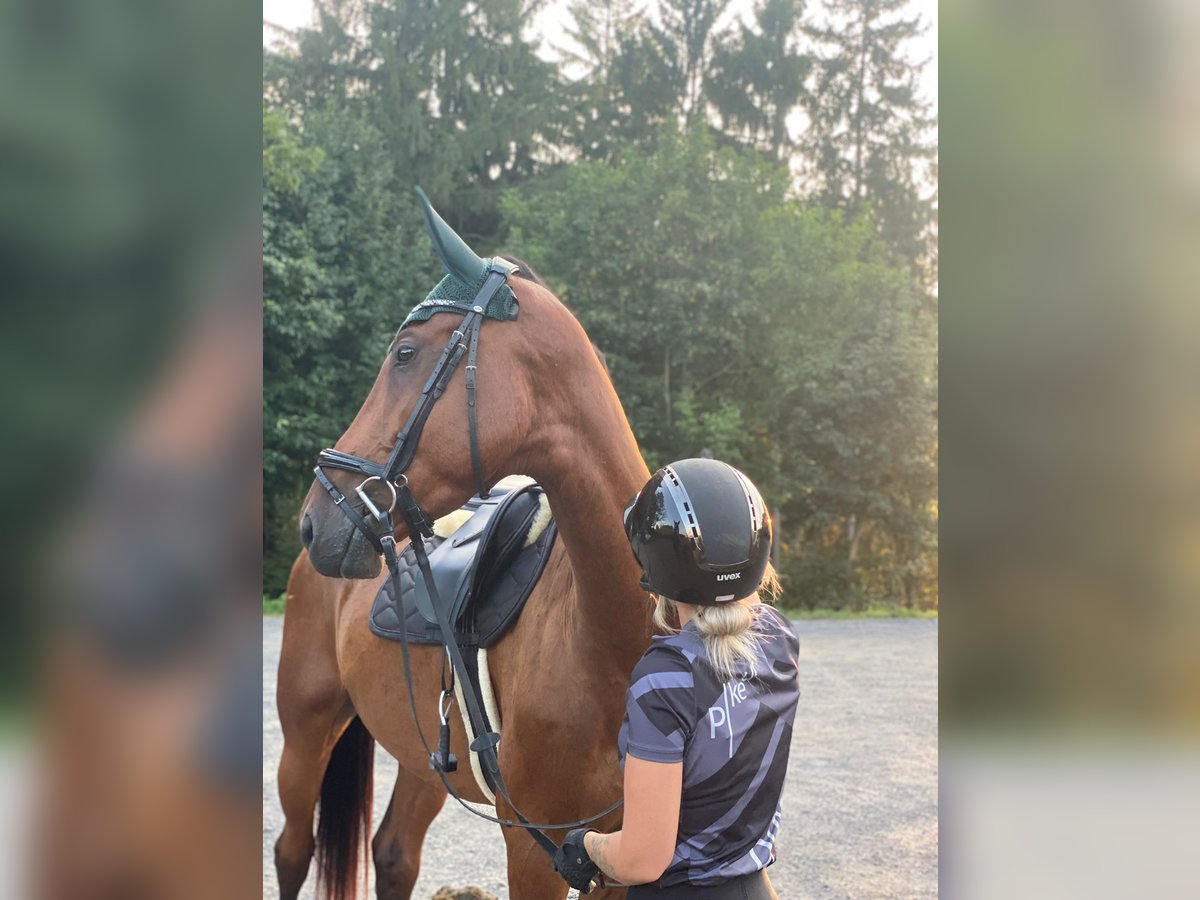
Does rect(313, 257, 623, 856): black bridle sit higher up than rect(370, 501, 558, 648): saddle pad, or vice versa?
rect(313, 257, 623, 856): black bridle

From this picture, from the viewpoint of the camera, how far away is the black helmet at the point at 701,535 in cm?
153

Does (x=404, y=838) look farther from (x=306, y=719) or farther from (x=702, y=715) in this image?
(x=702, y=715)

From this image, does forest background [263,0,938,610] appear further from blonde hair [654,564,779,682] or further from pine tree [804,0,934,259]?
blonde hair [654,564,779,682]

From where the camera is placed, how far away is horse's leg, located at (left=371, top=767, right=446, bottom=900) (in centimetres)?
375

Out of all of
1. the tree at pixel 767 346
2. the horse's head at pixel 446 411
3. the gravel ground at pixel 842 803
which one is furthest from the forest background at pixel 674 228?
the horse's head at pixel 446 411

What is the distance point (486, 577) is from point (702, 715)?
126cm

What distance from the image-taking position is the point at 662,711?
141cm

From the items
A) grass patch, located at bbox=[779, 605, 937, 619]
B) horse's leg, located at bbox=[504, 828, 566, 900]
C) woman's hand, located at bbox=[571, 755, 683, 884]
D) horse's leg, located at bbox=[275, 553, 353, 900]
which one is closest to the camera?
woman's hand, located at bbox=[571, 755, 683, 884]

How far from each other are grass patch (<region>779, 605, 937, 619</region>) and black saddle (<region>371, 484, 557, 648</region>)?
13.1m

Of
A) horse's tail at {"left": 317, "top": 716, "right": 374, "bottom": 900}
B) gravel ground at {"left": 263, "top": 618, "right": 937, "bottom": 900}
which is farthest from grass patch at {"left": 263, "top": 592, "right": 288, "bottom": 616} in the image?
horse's tail at {"left": 317, "top": 716, "right": 374, "bottom": 900}

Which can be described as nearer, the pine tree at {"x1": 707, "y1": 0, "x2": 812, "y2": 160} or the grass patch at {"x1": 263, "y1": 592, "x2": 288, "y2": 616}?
the grass patch at {"x1": 263, "y1": 592, "x2": 288, "y2": 616}
